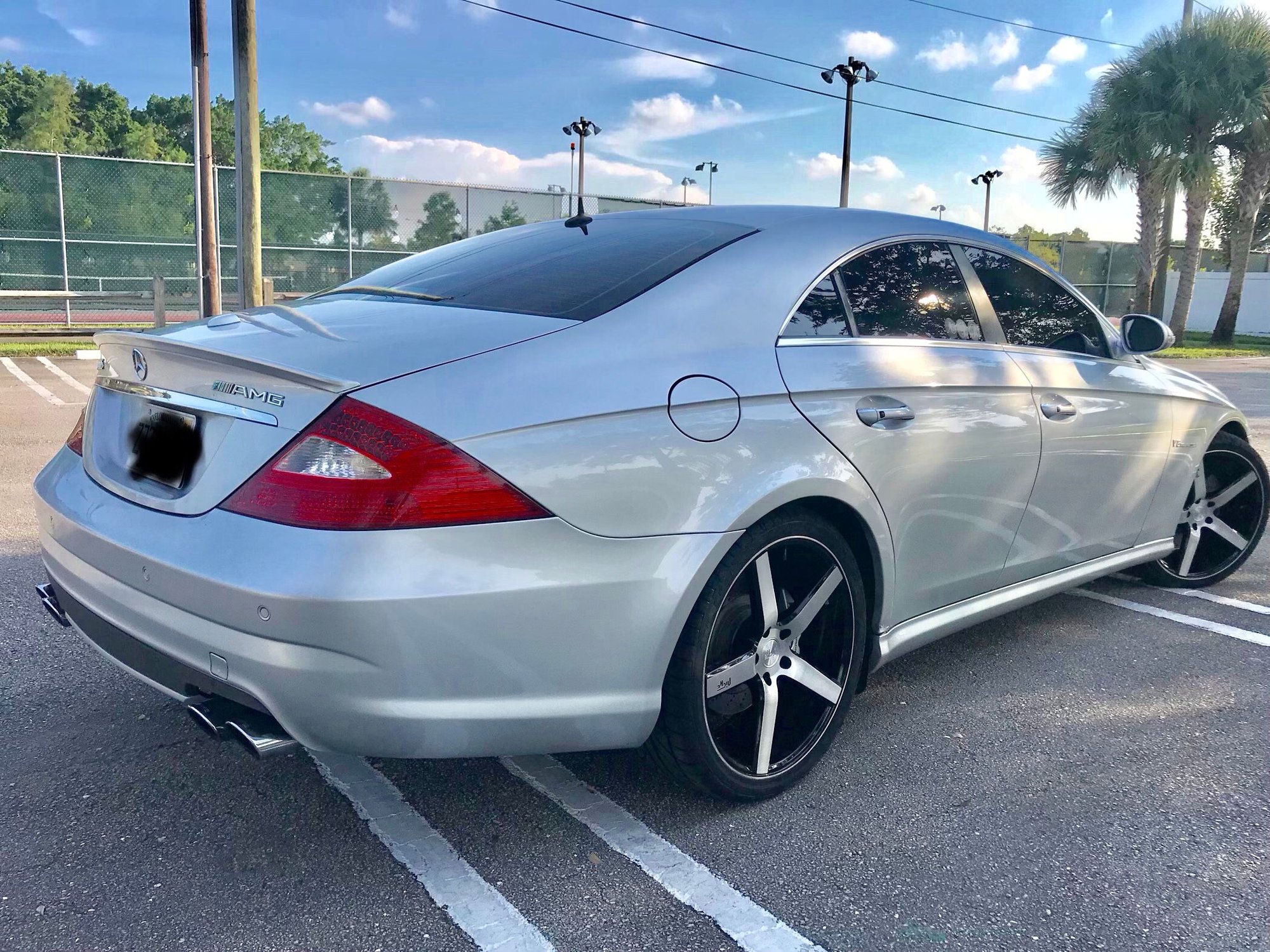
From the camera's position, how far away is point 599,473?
2.16m

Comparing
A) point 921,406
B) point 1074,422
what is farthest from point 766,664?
point 1074,422

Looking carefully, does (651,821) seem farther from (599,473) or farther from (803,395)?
(803,395)

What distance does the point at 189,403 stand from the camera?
230 centimetres

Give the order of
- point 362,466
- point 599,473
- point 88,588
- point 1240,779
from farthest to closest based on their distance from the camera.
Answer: point 1240,779
point 88,588
point 599,473
point 362,466

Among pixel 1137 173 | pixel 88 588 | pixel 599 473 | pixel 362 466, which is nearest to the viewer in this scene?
pixel 362 466

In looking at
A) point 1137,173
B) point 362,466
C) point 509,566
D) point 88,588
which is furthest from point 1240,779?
point 1137,173

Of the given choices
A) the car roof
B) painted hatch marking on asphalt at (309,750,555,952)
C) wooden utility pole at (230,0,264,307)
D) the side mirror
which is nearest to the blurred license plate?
painted hatch marking on asphalt at (309,750,555,952)

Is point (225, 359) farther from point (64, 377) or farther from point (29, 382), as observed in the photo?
point (64, 377)

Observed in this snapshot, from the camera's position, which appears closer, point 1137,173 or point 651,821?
point 651,821

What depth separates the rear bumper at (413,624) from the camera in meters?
1.98

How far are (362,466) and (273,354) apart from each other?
0.40m

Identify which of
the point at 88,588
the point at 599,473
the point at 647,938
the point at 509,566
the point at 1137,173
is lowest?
the point at 647,938

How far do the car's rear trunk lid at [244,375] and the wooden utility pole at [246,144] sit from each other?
919 cm

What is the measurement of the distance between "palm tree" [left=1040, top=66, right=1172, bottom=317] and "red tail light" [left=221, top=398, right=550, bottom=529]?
28.0 metres
